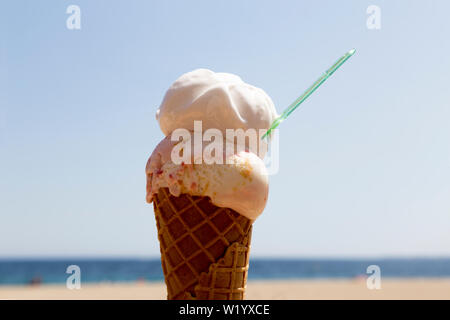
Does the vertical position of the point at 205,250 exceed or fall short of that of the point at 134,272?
it falls short

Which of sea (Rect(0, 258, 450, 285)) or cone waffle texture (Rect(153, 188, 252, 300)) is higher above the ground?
sea (Rect(0, 258, 450, 285))

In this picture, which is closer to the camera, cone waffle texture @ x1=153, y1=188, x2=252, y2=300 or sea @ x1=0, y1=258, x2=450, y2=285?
cone waffle texture @ x1=153, y1=188, x2=252, y2=300

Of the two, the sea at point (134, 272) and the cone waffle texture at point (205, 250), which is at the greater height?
the sea at point (134, 272)

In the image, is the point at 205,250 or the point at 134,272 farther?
the point at 134,272

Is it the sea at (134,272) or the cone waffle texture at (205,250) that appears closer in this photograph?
the cone waffle texture at (205,250)

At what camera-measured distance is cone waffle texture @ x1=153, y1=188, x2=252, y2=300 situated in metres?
3.36

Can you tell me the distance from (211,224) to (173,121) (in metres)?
0.90

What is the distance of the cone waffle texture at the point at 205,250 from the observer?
336 cm

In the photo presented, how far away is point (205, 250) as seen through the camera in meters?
3.36

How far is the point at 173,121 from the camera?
12.1ft
